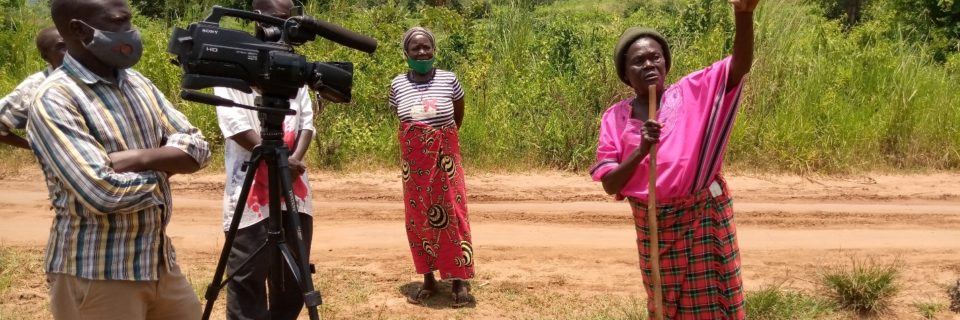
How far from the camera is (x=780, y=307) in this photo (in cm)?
417

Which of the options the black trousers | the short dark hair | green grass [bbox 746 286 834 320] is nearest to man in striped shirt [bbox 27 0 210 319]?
the black trousers

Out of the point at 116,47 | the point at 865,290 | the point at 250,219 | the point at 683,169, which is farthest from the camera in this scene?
the point at 865,290

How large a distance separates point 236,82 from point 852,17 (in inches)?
633

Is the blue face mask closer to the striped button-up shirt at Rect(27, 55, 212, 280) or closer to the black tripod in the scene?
the striped button-up shirt at Rect(27, 55, 212, 280)

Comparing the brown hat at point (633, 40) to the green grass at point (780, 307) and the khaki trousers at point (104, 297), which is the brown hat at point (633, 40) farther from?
the green grass at point (780, 307)

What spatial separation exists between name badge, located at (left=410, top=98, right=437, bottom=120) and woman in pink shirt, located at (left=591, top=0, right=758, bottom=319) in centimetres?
164

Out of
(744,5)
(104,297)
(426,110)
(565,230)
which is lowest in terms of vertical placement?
(565,230)

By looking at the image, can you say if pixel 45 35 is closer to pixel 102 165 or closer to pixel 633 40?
pixel 102 165

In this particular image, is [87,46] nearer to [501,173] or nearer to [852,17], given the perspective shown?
[501,173]

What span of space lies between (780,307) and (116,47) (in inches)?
123

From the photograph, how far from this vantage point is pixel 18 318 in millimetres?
4254

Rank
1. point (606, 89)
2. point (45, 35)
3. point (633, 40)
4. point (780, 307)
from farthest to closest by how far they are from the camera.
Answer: point (606, 89) → point (780, 307) → point (45, 35) → point (633, 40)

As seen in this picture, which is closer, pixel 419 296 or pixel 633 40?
pixel 633 40

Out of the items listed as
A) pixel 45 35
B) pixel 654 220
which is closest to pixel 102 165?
pixel 654 220
